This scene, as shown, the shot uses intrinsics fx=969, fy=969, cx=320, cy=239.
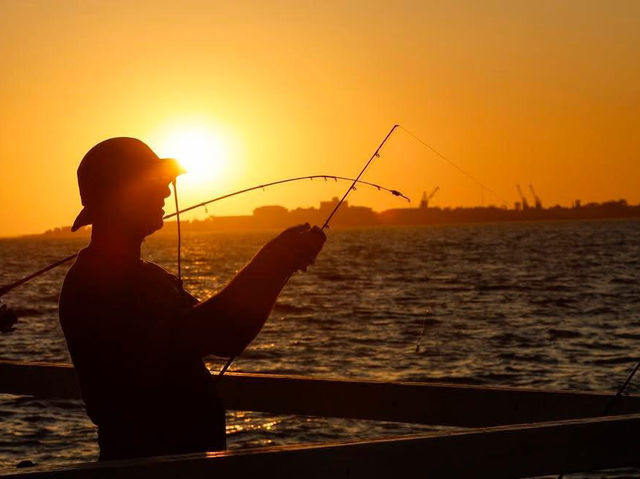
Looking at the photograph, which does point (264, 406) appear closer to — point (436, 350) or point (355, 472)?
point (355, 472)

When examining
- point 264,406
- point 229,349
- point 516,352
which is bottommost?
point 516,352

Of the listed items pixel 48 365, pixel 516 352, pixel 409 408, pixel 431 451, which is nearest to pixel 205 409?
pixel 431 451

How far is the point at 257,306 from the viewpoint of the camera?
2918mm

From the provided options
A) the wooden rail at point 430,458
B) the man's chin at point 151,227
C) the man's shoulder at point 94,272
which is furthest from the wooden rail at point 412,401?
the man's shoulder at point 94,272

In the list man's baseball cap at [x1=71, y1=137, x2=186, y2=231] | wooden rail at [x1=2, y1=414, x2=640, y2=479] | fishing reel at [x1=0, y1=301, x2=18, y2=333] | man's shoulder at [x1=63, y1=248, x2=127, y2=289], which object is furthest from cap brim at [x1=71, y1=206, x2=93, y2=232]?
wooden rail at [x1=2, y1=414, x2=640, y2=479]

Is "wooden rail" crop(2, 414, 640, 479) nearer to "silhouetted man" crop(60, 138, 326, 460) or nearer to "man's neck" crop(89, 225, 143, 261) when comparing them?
"silhouetted man" crop(60, 138, 326, 460)

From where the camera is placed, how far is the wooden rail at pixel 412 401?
4285mm

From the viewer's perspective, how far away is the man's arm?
9.49 feet

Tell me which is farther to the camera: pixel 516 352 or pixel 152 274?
pixel 516 352

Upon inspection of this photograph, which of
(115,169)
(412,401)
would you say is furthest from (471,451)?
(412,401)

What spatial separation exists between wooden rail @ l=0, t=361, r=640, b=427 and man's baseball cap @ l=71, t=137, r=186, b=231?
1795mm

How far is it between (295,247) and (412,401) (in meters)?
1.70

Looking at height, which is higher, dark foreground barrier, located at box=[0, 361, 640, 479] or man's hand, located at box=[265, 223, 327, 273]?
man's hand, located at box=[265, 223, 327, 273]

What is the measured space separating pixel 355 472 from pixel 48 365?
2985 mm
